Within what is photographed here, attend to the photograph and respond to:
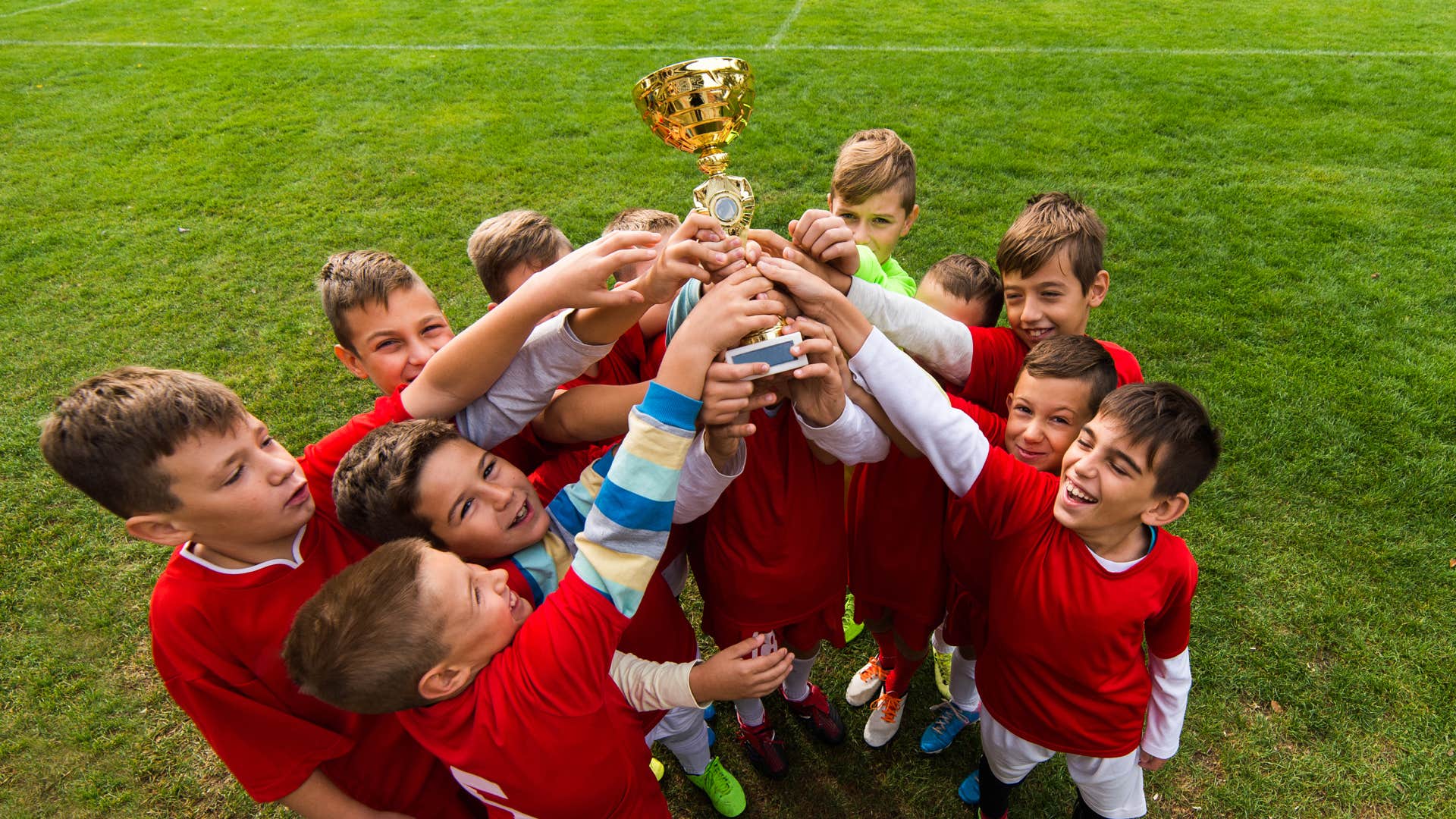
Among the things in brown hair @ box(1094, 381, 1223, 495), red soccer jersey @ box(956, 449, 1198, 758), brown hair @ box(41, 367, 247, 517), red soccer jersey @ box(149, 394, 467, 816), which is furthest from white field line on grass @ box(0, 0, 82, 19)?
brown hair @ box(1094, 381, 1223, 495)

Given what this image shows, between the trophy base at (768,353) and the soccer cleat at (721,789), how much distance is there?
1835 mm

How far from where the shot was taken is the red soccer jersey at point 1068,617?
196 centimetres

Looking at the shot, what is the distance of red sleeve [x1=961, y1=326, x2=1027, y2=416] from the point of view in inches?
96.0

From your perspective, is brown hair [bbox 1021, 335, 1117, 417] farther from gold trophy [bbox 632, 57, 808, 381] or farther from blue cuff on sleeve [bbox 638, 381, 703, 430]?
blue cuff on sleeve [bbox 638, 381, 703, 430]

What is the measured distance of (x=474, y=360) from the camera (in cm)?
190

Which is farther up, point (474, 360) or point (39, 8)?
point (39, 8)

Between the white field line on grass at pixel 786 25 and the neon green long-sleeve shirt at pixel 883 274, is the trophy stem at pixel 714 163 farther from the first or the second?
the white field line on grass at pixel 786 25

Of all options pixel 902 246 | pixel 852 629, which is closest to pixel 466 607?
pixel 852 629

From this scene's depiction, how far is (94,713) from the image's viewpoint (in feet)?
11.0

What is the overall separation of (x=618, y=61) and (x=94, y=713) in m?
9.58

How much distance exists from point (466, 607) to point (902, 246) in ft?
17.6

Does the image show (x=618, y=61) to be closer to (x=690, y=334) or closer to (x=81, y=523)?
(x=81, y=523)

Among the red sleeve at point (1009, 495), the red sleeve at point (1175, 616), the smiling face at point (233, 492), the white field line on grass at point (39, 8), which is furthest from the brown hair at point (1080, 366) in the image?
the white field line on grass at point (39, 8)

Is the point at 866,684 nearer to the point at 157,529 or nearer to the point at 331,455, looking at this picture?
the point at 331,455
